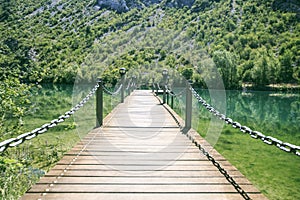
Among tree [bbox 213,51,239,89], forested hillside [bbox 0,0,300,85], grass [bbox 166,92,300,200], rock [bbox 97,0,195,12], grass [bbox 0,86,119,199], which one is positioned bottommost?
grass [bbox 166,92,300,200]

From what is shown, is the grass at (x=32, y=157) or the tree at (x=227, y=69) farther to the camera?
the tree at (x=227, y=69)

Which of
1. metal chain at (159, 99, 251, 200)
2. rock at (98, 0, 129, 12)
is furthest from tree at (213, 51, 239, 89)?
metal chain at (159, 99, 251, 200)

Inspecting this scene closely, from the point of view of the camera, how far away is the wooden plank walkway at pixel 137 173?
304 centimetres

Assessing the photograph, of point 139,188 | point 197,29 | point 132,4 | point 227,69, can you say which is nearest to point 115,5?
point 132,4

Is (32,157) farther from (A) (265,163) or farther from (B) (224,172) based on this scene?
(B) (224,172)

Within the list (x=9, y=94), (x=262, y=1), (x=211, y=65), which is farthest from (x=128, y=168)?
(x=262, y=1)

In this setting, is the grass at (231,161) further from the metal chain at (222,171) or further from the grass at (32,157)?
the metal chain at (222,171)

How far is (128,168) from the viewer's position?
3.81 meters

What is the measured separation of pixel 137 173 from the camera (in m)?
3.64

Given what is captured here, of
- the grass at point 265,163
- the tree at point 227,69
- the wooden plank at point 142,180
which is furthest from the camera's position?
the tree at point 227,69

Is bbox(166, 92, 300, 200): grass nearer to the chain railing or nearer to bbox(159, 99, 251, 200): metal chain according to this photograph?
the chain railing

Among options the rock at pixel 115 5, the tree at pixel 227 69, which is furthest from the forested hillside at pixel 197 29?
the rock at pixel 115 5

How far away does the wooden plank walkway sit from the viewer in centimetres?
304

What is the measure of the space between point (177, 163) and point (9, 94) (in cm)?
349
